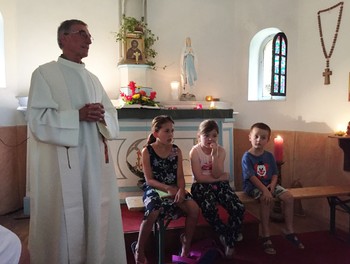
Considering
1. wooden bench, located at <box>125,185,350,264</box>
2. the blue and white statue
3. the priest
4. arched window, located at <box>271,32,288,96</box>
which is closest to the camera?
the priest

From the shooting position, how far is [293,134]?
4.64m

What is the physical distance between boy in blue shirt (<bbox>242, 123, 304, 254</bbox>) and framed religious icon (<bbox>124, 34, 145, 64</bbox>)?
2.68 meters

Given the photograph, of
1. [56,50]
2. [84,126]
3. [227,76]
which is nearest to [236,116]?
[227,76]

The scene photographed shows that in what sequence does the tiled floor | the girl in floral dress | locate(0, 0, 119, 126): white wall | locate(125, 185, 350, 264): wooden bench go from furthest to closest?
locate(0, 0, 119, 126): white wall
the tiled floor
locate(125, 185, 350, 264): wooden bench
the girl in floral dress

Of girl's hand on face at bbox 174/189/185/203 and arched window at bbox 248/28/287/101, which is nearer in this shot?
girl's hand on face at bbox 174/189/185/203

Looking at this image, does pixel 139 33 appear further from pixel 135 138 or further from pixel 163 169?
pixel 163 169

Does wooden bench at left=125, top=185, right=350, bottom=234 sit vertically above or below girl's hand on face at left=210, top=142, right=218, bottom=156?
below

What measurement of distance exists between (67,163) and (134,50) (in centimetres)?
351

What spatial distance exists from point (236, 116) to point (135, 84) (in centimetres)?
199

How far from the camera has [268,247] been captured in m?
3.07

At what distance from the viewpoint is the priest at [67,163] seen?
206 centimetres

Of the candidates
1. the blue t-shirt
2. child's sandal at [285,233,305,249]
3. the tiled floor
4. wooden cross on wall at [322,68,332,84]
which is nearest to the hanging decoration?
wooden cross on wall at [322,68,332,84]

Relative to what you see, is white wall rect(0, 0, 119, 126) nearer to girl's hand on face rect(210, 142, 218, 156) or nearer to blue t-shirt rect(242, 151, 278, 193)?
girl's hand on face rect(210, 142, 218, 156)

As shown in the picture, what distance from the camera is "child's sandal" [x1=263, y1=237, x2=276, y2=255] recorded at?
303 cm
